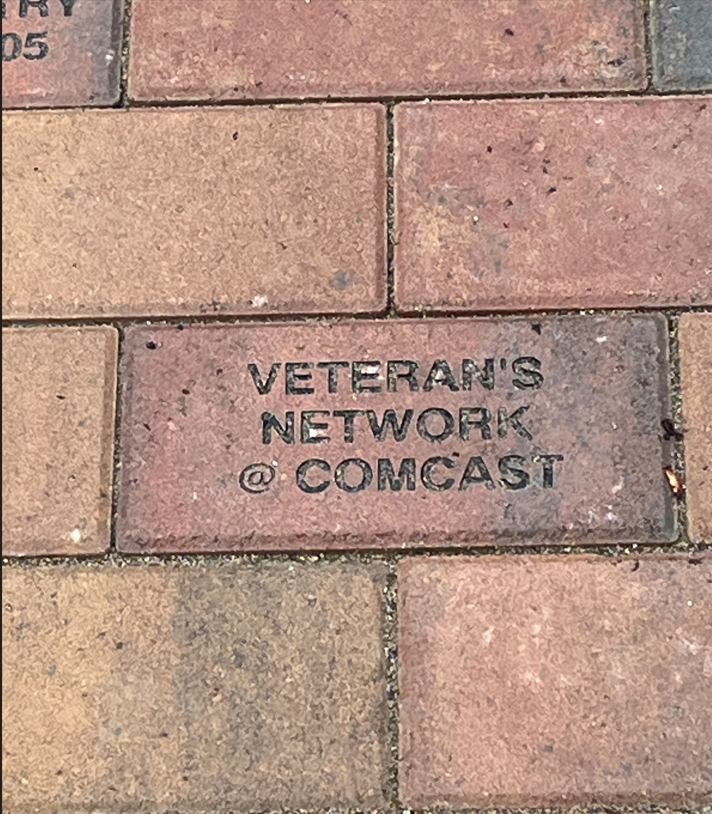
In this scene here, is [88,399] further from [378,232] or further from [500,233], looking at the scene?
[500,233]

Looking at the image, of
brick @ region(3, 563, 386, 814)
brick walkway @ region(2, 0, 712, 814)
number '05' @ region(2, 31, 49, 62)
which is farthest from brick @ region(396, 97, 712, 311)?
number '05' @ region(2, 31, 49, 62)

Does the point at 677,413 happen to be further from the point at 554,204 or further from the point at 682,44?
the point at 682,44

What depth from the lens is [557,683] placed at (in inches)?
49.5

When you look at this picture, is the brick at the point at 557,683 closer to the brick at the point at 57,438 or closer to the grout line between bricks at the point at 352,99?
the brick at the point at 57,438

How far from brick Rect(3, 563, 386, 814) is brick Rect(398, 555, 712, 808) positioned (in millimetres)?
75

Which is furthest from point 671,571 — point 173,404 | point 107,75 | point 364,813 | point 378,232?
point 107,75

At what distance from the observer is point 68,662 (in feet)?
4.24

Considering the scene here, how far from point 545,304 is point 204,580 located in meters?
0.68

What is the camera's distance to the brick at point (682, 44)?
55.1 inches

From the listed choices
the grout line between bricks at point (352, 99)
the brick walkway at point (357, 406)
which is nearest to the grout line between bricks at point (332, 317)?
the brick walkway at point (357, 406)

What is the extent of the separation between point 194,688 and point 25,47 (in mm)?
1092

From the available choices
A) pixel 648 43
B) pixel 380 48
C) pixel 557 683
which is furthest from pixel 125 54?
pixel 557 683

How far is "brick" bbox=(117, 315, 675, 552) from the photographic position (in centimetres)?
130

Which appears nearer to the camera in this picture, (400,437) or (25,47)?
(400,437)
